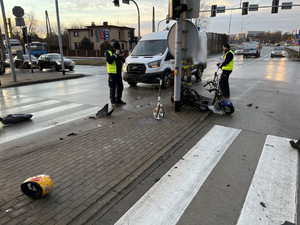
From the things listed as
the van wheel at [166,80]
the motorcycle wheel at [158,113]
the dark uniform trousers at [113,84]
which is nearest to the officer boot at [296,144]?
the motorcycle wheel at [158,113]

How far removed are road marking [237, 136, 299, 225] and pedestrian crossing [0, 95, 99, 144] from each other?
5.11m

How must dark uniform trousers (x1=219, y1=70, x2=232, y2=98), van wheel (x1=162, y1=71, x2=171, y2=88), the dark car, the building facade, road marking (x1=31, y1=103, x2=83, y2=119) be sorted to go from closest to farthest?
road marking (x1=31, y1=103, x2=83, y2=119)
dark uniform trousers (x1=219, y1=70, x2=232, y2=98)
van wheel (x1=162, y1=71, x2=171, y2=88)
the dark car
the building facade

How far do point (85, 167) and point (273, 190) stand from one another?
9.65 ft

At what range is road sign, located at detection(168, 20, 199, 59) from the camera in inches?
259

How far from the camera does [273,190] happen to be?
333 centimetres

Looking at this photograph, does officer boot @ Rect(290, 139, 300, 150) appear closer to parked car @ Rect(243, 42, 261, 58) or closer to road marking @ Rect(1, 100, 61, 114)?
road marking @ Rect(1, 100, 61, 114)

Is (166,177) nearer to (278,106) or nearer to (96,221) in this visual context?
(96,221)

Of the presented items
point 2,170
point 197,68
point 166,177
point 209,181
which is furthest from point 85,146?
point 197,68

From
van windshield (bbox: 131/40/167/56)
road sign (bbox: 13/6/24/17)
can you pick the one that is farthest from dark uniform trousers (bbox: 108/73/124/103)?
road sign (bbox: 13/6/24/17)

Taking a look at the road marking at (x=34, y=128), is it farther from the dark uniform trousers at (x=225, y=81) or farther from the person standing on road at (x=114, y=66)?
the dark uniform trousers at (x=225, y=81)

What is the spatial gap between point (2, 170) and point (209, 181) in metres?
3.37

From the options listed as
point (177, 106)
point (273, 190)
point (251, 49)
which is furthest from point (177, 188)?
point (251, 49)

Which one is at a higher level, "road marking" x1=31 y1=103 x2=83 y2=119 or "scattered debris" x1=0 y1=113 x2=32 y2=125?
"scattered debris" x1=0 y1=113 x2=32 y2=125

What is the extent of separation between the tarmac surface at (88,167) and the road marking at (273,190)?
1582 millimetres
